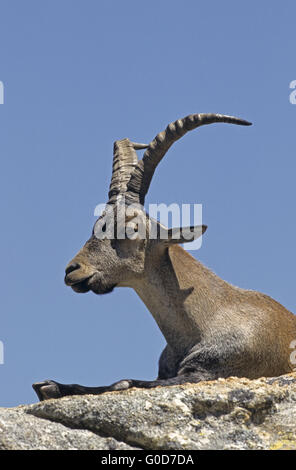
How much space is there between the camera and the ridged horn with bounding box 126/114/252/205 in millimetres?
15367

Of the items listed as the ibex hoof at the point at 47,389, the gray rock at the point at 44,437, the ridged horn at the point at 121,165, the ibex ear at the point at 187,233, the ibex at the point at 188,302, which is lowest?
the gray rock at the point at 44,437

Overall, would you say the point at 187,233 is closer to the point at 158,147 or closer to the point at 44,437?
the point at 158,147

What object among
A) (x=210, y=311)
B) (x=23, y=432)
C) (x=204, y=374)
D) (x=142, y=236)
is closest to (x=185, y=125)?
(x=142, y=236)

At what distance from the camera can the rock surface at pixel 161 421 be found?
10133 millimetres

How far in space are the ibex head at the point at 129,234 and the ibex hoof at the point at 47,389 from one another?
2.09m

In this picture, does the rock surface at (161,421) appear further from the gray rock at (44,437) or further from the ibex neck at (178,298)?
the ibex neck at (178,298)

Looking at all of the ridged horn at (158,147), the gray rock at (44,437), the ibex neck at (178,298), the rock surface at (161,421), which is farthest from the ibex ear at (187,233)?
the gray rock at (44,437)

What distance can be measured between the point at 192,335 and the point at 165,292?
74 cm

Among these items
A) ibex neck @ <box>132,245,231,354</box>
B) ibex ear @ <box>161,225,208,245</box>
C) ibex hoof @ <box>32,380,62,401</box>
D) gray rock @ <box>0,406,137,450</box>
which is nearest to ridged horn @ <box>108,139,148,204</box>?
ibex ear @ <box>161,225,208,245</box>

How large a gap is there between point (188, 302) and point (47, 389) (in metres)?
2.92

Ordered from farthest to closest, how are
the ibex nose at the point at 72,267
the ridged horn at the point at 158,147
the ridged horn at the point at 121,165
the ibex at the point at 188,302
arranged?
the ridged horn at the point at 121,165 < the ridged horn at the point at 158,147 < the ibex nose at the point at 72,267 < the ibex at the point at 188,302

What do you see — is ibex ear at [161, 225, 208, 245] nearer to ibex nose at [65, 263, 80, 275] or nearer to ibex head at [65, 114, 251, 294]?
ibex head at [65, 114, 251, 294]

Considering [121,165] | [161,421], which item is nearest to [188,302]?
[121,165]
